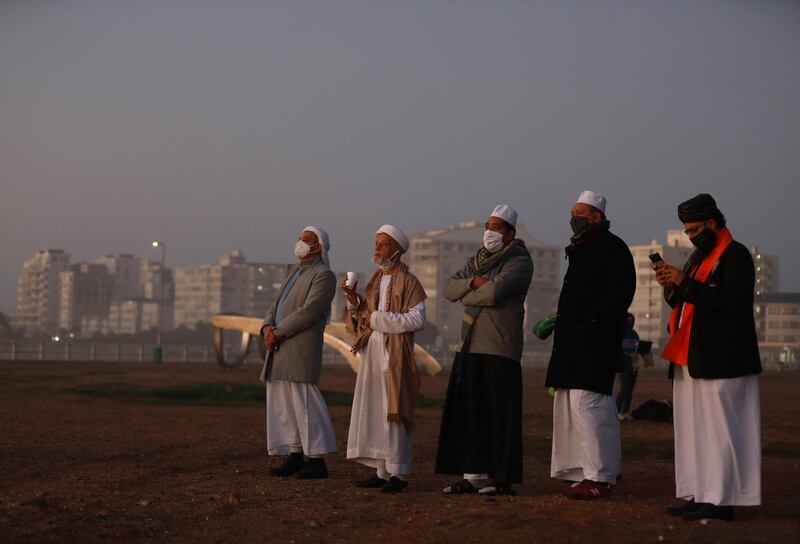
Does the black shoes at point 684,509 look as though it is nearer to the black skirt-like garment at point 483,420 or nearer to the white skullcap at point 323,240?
the black skirt-like garment at point 483,420

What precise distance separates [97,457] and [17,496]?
292 cm

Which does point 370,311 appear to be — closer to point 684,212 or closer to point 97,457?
point 684,212

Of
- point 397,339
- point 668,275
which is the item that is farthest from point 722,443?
point 397,339

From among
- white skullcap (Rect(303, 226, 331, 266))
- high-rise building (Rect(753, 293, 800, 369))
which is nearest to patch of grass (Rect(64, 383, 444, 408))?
white skullcap (Rect(303, 226, 331, 266))

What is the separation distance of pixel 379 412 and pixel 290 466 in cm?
109

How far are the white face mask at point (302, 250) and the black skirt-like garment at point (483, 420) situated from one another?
Result: 73.1 inches

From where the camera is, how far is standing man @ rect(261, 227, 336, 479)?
9086 millimetres

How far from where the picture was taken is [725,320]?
695 centimetres

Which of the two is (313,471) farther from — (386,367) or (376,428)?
(386,367)

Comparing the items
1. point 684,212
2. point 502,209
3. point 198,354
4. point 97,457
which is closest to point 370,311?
point 502,209

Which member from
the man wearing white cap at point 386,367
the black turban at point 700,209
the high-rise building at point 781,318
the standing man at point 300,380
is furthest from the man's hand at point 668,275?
the high-rise building at point 781,318

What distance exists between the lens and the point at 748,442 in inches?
266

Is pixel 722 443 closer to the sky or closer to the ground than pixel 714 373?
closer to the ground

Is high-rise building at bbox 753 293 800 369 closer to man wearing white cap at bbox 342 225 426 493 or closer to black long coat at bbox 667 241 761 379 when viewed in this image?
man wearing white cap at bbox 342 225 426 493
